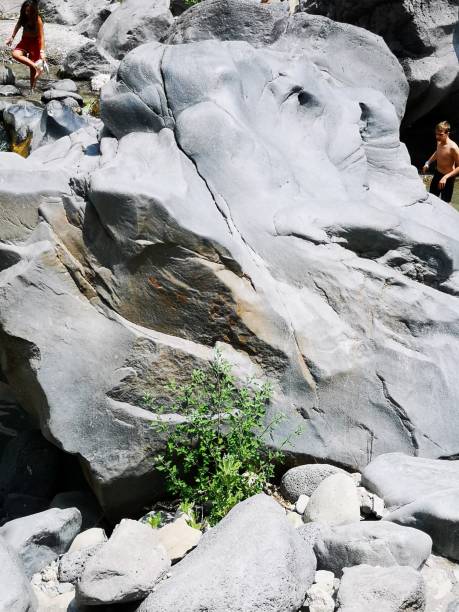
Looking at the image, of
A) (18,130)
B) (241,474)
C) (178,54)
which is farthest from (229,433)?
(18,130)

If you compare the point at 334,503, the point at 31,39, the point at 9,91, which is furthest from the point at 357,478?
the point at 9,91

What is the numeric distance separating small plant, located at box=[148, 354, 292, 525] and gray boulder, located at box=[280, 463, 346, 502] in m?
0.11

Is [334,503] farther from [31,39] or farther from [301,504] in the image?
[31,39]

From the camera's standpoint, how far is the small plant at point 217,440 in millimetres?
3979

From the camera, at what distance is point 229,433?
13.5ft

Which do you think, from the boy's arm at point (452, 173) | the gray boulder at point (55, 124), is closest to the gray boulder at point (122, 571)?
the gray boulder at point (55, 124)

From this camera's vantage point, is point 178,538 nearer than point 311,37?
Yes

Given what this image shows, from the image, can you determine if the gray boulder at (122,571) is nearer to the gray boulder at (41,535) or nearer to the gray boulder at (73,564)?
the gray boulder at (73,564)

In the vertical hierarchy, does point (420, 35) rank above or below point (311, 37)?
below

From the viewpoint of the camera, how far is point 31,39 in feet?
38.5

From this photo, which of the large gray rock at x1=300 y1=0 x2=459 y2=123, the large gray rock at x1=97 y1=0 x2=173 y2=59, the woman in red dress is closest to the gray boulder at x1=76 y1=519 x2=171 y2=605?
the large gray rock at x1=300 y1=0 x2=459 y2=123

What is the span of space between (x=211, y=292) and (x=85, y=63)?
10.6m

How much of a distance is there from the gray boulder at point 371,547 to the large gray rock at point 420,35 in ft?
27.7

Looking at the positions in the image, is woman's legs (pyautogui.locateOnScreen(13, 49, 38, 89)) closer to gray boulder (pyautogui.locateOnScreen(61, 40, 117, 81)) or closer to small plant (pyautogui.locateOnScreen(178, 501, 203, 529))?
gray boulder (pyautogui.locateOnScreen(61, 40, 117, 81))
